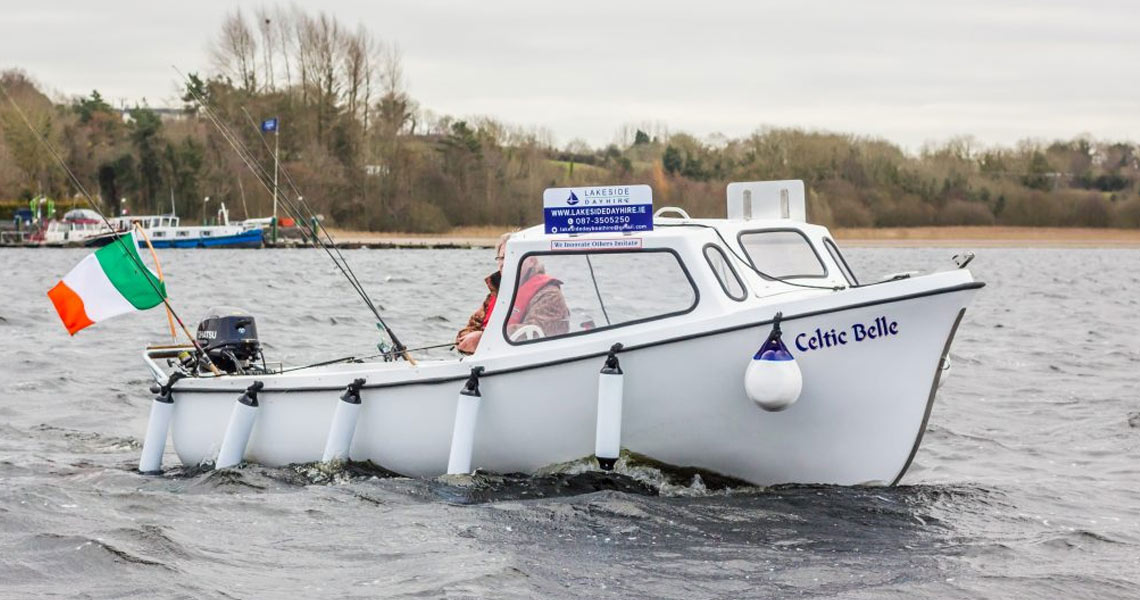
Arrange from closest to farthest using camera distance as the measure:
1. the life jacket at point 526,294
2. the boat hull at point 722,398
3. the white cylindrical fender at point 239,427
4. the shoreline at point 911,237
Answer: the boat hull at point 722,398 → the life jacket at point 526,294 → the white cylindrical fender at point 239,427 → the shoreline at point 911,237

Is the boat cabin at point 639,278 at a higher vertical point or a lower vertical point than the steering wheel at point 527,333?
higher

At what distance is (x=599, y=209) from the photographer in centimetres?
1019

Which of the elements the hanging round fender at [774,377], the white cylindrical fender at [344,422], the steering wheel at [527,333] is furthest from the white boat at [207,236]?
the hanging round fender at [774,377]

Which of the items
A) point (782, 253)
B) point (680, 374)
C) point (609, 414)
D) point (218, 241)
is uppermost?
point (782, 253)

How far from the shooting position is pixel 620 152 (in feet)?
314

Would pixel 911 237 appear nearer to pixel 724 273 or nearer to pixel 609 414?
pixel 724 273

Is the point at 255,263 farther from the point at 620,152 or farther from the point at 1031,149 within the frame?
the point at 1031,149

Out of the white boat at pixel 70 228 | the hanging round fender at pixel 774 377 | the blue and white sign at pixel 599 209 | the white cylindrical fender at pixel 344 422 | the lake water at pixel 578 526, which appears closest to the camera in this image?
the lake water at pixel 578 526

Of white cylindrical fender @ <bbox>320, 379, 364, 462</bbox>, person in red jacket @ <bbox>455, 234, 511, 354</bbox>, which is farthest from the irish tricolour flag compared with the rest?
person in red jacket @ <bbox>455, 234, 511, 354</bbox>

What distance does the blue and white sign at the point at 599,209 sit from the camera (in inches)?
397

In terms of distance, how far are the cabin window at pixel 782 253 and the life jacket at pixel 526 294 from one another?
145 cm

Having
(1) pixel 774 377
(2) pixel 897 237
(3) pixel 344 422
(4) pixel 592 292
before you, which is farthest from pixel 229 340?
(2) pixel 897 237

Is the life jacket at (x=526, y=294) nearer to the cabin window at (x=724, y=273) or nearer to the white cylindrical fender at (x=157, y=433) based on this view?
the cabin window at (x=724, y=273)

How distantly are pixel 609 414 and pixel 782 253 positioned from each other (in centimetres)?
222
